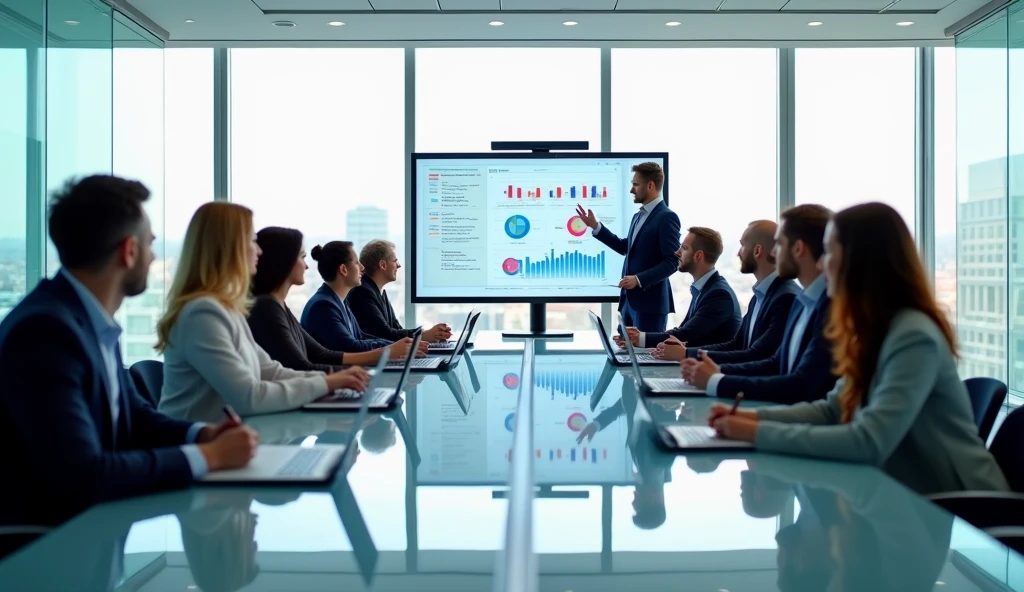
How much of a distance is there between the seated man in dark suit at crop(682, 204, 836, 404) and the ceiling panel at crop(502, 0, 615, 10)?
3.22 metres

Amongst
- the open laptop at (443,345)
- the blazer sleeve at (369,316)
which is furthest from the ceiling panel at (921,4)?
the blazer sleeve at (369,316)

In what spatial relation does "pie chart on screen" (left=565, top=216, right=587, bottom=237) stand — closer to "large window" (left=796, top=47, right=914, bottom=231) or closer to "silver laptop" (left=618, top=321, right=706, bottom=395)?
"silver laptop" (left=618, top=321, right=706, bottom=395)

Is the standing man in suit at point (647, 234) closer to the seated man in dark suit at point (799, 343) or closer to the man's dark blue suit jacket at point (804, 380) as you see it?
the seated man in dark suit at point (799, 343)

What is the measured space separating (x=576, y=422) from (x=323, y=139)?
5345 millimetres

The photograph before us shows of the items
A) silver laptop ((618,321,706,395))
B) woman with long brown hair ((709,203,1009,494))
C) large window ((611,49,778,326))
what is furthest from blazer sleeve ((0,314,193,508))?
large window ((611,49,778,326))

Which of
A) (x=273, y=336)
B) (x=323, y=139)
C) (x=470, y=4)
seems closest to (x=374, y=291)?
(x=273, y=336)

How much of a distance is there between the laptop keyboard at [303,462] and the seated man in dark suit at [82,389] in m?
0.08

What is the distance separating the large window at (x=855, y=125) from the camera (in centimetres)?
709

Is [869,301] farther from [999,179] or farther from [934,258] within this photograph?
[934,258]

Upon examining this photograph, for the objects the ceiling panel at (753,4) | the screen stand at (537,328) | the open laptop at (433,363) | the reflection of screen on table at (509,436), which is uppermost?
the ceiling panel at (753,4)

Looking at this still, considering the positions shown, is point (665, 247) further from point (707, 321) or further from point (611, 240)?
point (707, 321)

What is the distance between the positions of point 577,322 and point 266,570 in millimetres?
5868

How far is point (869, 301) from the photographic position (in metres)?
1.96

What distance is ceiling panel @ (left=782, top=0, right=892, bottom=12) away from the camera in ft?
18.1
